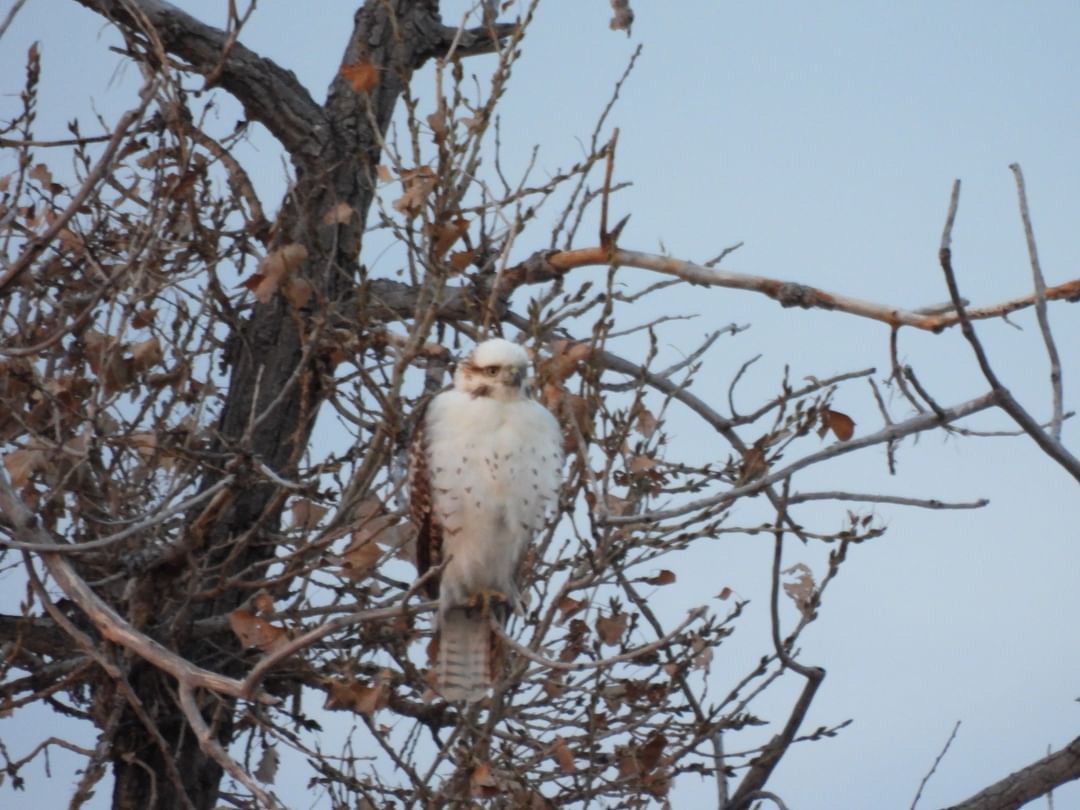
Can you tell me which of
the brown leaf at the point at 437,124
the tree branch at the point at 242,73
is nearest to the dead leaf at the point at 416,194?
the brown leaf at the point at 437,124

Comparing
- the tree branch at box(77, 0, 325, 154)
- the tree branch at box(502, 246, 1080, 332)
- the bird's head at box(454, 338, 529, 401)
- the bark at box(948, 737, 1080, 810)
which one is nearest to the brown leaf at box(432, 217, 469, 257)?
the tree branch at box(502, 246, 1080, 332)

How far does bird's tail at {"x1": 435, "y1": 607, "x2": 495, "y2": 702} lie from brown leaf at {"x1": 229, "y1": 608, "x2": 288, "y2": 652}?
874mm

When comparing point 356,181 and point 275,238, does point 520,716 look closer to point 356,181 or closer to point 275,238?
point 275,238

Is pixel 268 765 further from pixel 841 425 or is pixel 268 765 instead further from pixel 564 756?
pixel 841 425

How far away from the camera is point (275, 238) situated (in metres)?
4.80

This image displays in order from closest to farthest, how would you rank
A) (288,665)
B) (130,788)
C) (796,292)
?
(796,292)
(288,665)
(130,788)

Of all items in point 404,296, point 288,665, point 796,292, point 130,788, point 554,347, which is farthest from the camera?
point 404,296

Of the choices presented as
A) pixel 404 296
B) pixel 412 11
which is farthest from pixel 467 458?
pixel 412 11

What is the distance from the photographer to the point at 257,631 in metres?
4.03

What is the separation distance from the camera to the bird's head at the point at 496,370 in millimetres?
A: 4535

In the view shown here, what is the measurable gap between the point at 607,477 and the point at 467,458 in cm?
107

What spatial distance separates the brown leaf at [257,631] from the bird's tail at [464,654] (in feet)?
2.87

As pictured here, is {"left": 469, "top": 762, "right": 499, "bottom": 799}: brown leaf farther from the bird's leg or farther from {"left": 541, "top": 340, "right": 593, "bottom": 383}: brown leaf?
{"left": 541, "top": 340, "right": 593, "bottom": 383}: brown leaf

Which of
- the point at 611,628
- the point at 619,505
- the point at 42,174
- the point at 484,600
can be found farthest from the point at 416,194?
the point at 42,174
